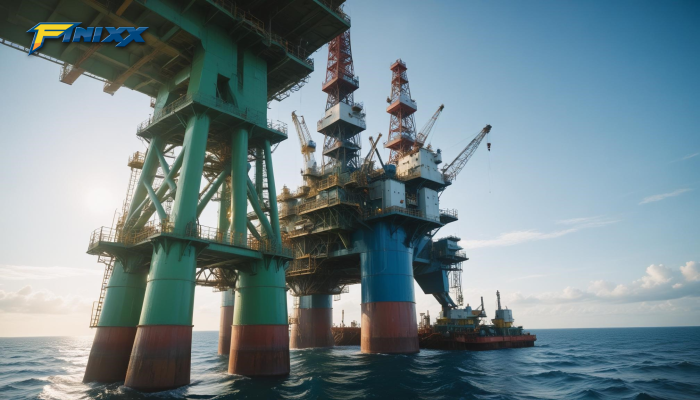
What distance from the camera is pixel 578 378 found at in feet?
98.1

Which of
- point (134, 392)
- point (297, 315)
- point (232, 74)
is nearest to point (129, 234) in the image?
point (134, 392)

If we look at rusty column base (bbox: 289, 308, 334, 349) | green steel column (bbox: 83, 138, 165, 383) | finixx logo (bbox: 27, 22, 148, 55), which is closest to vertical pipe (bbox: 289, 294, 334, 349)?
rusty column base (bbox: 289, 308, 334, 349)

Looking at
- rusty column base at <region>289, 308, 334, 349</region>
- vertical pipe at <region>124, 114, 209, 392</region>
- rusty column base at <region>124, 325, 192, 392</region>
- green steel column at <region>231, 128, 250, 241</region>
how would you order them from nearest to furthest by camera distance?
rusty column base at <region>124, 325, 192, 392</region> → vertical pipe at <region>124, 114, 209, 392</region> → green steel column at <region>231, 128, 250, 241</region> → rusty column base at <region>289, 308, 334, 349</region>

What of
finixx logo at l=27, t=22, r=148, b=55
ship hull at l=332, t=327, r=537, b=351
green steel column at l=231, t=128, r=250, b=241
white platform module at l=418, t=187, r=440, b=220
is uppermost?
finixx logo at l=27, t=22, r=148, b=55

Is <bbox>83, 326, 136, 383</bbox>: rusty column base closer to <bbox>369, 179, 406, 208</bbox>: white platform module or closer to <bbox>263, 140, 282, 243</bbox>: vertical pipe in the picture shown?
<bbox>263, 140, 282, 243</bbox>: vertical pipe

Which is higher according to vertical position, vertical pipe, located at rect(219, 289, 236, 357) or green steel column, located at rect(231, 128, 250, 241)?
green steel column, located at rect(231, 128, 250, 241)

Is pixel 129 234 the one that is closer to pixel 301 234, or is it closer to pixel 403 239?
pixel 301 234

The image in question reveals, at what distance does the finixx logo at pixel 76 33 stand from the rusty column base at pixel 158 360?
1764cm

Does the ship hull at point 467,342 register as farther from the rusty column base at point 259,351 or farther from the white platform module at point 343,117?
the rusty column base at point 259,351

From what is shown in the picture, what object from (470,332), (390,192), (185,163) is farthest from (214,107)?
(470,332)

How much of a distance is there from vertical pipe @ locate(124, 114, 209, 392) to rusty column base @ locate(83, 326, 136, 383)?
18.4 feet

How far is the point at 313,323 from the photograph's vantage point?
54.2 metres

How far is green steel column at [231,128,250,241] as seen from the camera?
2662cm

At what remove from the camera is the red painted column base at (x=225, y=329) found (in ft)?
161
